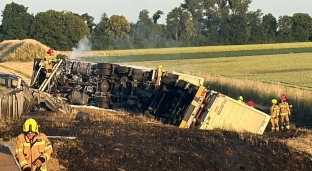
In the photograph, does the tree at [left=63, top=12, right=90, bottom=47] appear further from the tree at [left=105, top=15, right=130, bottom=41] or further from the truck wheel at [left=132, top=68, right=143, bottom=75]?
the truck wheel at [left=132, top=68, right=143, bottom=75]

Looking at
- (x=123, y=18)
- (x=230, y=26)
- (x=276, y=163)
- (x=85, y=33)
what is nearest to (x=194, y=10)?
(x=230, y=26)

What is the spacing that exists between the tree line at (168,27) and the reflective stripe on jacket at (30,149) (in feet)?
210

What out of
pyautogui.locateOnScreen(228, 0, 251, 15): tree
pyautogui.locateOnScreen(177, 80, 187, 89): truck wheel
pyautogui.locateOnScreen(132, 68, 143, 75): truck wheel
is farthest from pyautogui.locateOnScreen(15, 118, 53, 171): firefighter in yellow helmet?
pyautogui.locateOnScreen(228, 0, 251, 15): tree

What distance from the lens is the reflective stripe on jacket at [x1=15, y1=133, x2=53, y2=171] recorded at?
8.70 metres

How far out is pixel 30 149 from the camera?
8.74 meters

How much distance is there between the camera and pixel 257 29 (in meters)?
88.2

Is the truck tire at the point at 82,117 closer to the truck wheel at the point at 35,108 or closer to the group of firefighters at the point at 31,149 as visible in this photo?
the truck wheel at the point at 35,108

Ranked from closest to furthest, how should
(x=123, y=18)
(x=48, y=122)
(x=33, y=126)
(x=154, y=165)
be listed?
(x=33, y=126)
(x=154, y=165)
(x=48, y=122)
(x=123, y=18)

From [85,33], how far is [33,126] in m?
68.4

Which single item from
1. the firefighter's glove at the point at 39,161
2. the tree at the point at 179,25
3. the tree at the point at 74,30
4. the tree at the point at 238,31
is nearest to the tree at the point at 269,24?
the tree at the point at 238,31

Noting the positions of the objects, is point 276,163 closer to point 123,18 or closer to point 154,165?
point 154,165

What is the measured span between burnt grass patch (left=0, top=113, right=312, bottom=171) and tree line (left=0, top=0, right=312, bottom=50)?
57117mm

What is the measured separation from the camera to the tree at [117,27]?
79.6 metres

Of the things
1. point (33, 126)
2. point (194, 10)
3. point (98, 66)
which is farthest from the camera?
point (194, 10)
